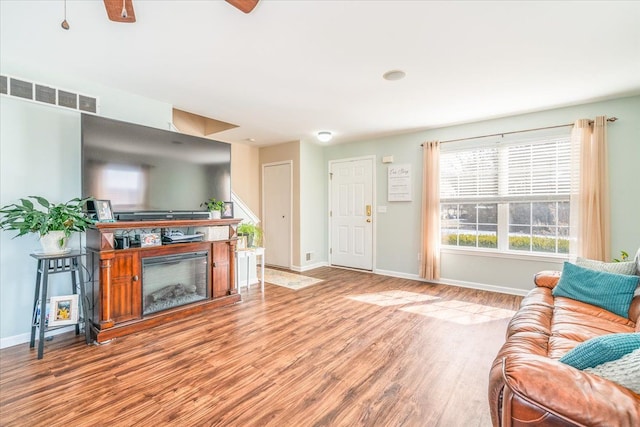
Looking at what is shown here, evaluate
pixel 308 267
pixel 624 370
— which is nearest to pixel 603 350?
pixel 624 370

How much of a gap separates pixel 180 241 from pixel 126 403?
1665 mm

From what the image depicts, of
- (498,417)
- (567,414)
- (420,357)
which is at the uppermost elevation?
(567,414)

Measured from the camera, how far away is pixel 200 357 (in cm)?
227

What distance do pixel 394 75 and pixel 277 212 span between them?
141 inches

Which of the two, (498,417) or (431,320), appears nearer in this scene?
(498,417)

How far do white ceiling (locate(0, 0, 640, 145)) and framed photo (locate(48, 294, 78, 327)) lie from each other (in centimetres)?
203

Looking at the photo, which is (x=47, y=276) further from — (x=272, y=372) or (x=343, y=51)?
(x=343, y=51)

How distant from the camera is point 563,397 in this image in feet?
2.94

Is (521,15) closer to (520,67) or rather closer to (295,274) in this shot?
(520,67)

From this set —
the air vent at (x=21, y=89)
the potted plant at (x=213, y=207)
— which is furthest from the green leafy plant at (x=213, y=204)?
the air vent at (x=21, y=89)

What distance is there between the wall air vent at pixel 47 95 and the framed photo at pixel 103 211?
3.23ft

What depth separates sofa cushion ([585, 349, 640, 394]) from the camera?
36.3 inches

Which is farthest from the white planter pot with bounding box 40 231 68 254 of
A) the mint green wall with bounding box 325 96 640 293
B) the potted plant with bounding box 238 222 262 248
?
the mint green wall with bounding box 325 96 640 293

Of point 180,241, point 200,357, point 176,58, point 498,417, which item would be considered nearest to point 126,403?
point 200,357
